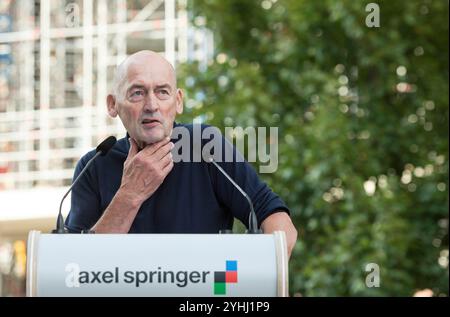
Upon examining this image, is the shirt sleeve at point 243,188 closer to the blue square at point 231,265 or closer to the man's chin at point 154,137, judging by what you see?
the man's chin at point 154,137

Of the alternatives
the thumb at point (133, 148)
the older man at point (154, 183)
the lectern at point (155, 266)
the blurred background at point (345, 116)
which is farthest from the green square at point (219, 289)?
the blurred background at point (345, 116)

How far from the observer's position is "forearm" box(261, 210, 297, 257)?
246 centimetres

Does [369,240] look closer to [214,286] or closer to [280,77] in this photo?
[280,77]

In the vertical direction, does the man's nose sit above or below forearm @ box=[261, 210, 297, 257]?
above

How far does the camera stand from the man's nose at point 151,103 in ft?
8.17

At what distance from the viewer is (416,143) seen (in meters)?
8.47

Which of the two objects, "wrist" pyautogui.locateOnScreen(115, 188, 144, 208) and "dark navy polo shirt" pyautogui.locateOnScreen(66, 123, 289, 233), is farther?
"dark navy polo shirt" pyautogui.locateOnScreen(66, 123, 289, 233)

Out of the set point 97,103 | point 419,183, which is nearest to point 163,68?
point 419,183

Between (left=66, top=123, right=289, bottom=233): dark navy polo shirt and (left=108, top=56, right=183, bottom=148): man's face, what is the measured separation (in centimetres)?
13

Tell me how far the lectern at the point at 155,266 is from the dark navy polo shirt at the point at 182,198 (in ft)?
1.46

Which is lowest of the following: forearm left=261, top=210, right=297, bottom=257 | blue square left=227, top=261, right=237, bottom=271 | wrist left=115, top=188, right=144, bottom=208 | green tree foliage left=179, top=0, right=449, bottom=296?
blue square left=227, top=261, right=237, bottom=271

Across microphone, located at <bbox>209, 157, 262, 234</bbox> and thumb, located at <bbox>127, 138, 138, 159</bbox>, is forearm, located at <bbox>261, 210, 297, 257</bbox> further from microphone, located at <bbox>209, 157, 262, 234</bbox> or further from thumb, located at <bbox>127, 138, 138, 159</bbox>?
thumb, located at <bbox>127, 138, 138, 159</bbox>

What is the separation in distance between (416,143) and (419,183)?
0.87ft

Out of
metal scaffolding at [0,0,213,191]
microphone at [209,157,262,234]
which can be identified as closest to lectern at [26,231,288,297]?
microphone at [209,157,262,234]
